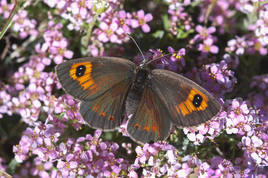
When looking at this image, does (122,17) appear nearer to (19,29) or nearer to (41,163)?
(19,29)

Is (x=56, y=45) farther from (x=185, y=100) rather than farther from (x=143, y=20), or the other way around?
(x=185, y=100)

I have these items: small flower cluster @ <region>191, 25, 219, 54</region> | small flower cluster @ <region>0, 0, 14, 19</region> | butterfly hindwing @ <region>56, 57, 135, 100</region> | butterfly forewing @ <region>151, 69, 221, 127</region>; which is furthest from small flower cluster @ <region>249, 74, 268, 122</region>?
small flower cluster @ <region>0, 0, 14, 19</region>

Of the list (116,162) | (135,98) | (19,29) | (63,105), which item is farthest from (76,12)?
(116,162)

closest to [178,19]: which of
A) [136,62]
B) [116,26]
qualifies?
[116,26]

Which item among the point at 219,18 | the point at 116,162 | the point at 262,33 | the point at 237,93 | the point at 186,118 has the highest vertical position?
the point at 219,18

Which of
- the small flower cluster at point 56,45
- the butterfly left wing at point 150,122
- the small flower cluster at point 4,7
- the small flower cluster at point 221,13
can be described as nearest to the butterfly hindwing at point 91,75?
the butterfly left wing at point 150,122

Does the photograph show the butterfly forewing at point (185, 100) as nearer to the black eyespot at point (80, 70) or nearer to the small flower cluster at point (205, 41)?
the black eyespot at point (80, 70)
